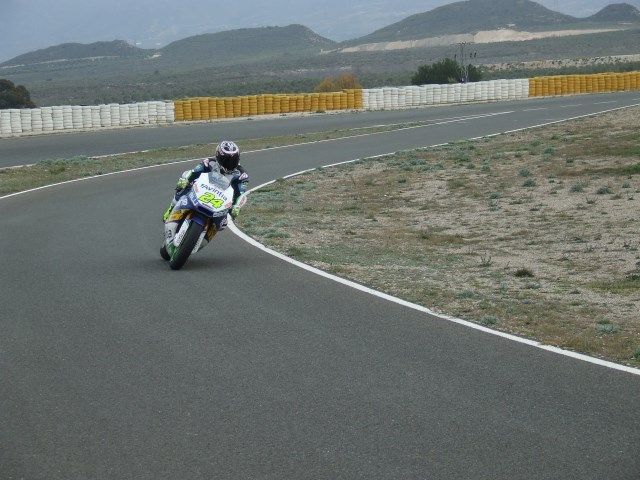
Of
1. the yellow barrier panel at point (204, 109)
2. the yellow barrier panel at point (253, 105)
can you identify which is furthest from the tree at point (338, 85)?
the yellow barrier panel at point (204, 109)

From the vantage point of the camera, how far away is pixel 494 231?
18.3 meters

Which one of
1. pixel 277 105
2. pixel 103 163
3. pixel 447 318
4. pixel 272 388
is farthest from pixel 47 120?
pixel 272 388

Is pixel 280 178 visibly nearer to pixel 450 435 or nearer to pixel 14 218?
pixel 14 218

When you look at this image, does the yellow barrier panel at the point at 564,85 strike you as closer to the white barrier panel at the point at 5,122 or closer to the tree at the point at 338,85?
the tree at the point at 338,85

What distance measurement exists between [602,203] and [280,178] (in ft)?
28.4

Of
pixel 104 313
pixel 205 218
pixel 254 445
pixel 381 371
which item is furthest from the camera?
pixel 205 218

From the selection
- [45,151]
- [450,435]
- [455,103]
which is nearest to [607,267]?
[450,435]

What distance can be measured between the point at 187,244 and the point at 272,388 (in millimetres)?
5384

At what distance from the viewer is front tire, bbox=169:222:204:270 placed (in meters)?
13.3

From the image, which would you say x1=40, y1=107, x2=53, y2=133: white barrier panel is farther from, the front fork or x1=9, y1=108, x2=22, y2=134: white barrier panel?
the front fork

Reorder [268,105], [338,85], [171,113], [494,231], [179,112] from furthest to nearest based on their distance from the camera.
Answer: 1. [338,85]
2. [268,105]
3. [179,112]
4. [171,113]
5. [494,231]

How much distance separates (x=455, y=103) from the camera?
2306 inches

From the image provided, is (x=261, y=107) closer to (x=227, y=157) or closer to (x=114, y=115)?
(x=114, y=115)

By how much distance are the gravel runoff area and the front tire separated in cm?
157
